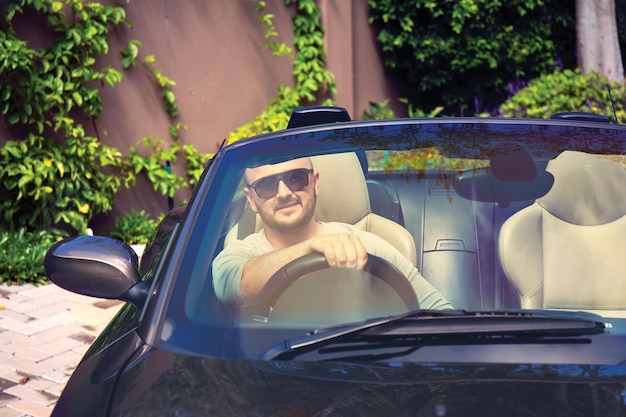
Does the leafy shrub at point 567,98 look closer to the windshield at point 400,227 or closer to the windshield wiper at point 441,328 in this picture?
the windshield at point 400,227

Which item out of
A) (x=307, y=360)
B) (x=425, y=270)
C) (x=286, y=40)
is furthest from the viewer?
(x=286, y=40)

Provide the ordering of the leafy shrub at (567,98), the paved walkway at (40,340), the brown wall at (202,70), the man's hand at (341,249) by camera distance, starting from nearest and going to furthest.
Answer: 1. the man's hand at (341,249)
2. the paved walkway at (40,340)
3. the brown wall at (202,70)
4. the leafy shrub at (567,98)

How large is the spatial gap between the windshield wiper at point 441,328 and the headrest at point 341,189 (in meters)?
0.51

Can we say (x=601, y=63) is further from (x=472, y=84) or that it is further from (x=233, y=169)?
(x=233, y=169)

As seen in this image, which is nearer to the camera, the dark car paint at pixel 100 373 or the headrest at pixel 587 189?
the dark car paint at pixel 100 373

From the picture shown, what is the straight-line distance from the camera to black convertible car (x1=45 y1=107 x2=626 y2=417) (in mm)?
1867

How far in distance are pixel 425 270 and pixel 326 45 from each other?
794cm

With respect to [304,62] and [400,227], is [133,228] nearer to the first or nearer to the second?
[304,62]

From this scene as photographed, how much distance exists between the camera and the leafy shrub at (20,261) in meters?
6.28

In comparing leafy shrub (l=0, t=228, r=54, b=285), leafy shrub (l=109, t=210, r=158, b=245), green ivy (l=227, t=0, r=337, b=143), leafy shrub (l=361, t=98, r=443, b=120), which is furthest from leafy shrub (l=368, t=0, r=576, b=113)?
leafy shrub (l=0, t=228, r=54, b=285)

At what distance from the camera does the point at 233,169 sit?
2623 millimetres

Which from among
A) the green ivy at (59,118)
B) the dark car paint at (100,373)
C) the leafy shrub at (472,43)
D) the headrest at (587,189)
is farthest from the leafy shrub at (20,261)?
the leafy shrub at (472,43)

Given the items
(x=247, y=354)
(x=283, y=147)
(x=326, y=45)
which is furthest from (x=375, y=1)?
(x=247, y=354)

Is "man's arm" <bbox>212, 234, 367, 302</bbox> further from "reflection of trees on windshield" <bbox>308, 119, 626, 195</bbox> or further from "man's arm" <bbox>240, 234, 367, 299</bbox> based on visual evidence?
"reflection of trees on windshield" <bbox>308, 119, 626, 195</bbox>
